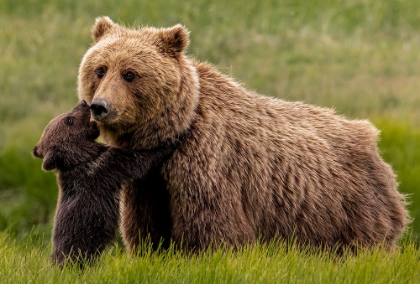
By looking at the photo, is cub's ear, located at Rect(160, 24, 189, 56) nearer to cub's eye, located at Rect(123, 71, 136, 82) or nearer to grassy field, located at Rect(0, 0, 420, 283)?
cub's eye, located at Rect(123, 71, 136, 82)

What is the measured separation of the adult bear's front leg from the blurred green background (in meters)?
2.70

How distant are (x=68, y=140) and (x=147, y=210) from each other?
746 mm

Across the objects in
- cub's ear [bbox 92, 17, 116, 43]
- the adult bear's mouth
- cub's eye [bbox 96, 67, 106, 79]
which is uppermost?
cub's ear [bbox 92, 17, 116, 43]

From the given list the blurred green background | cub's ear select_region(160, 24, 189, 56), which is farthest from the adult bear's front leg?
the blurred green background

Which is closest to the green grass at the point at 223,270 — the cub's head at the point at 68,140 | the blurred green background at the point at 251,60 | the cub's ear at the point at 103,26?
the cub's head at the point at 68,140

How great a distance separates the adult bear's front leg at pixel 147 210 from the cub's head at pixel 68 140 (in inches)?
18.6

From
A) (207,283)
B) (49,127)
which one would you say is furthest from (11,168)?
(207,283)

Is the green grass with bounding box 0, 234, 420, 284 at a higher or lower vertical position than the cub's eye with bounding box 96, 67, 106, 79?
lower

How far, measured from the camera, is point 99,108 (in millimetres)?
5637

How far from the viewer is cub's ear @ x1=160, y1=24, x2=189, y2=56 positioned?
20.4ft

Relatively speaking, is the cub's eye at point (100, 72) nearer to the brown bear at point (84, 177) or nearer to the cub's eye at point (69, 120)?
the brown bear at point (84, 177)

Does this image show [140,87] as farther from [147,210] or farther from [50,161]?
[147,210]

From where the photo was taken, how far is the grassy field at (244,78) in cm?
534

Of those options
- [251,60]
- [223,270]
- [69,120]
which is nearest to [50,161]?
[69,120]
